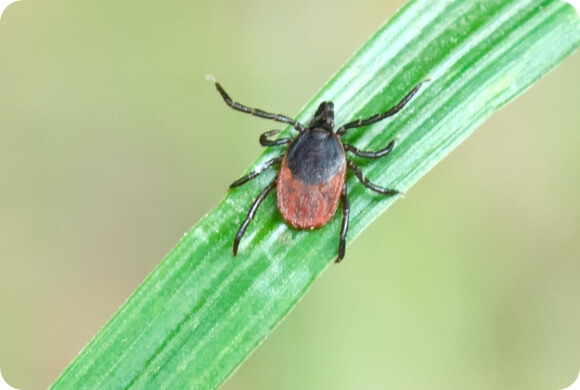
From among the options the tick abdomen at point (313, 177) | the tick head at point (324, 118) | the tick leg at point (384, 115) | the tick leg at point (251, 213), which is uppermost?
the tick leg at point (384, 115)

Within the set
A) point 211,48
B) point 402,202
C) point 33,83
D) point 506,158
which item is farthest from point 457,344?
point 33,83

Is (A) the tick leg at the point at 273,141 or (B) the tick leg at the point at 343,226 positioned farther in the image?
(A) the tick leg at the point at 273,141

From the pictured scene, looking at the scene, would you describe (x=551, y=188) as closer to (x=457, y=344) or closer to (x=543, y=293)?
(x=543, y=293)

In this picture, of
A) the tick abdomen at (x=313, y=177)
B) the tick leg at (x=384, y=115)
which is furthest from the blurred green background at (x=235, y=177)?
the tick leg at (x=384, y=115)

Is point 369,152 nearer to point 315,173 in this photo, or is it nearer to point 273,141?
point 315,173

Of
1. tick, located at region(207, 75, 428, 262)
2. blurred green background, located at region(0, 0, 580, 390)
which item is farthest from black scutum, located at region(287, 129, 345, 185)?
blurred green background, located at region(0, 0, 580, 390)

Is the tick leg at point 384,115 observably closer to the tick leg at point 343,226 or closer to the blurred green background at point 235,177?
the tick leg at point 343,226
